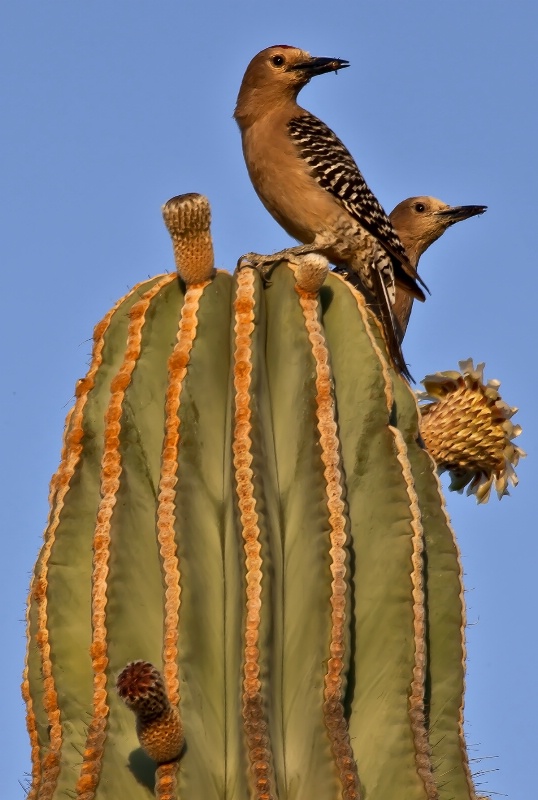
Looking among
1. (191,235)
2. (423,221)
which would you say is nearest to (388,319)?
(191,235)

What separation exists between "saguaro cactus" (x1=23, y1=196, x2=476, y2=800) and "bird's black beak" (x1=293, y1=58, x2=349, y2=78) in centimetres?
495

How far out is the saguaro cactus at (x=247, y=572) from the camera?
4.02 m

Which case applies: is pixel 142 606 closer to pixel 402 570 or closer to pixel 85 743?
pixel 85 743

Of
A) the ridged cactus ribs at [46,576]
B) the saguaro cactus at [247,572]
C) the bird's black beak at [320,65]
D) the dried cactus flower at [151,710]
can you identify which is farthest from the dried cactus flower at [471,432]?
the bird's black beak at [320,65]

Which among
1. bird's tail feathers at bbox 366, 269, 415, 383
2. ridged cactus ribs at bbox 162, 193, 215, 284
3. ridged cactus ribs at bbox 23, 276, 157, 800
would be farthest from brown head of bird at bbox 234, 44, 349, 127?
ridged cactus ribs at bbox 23, 276, 157, 800

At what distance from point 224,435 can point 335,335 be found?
2.01 ft

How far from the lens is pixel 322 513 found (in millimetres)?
4250

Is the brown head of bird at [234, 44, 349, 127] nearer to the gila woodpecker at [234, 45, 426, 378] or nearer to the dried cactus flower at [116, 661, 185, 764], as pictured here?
the gila woodpecker at [234, 45, 426, 378]

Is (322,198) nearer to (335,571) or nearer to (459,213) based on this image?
(459,213)

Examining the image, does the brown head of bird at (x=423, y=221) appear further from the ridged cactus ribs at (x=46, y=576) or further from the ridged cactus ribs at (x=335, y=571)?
the ridged cactus ribs at (x=335, y=571)

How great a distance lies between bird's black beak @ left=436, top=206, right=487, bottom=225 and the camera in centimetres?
1184

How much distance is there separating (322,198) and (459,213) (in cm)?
338

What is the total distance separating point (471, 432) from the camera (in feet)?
19.0

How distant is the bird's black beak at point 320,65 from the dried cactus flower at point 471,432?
411cm
